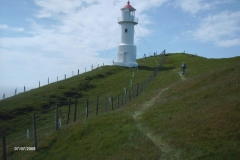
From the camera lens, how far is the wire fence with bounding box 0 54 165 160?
2139cm

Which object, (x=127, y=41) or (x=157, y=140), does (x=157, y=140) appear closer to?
(x=157, y=140)

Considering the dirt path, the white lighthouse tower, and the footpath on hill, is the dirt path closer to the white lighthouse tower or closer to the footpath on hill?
the footpath on hill

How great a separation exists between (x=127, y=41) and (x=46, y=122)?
41.3 m

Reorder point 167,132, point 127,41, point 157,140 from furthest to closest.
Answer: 1. point 127,41
2. point 167,132
3. point 157,140

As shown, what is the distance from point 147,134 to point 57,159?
242 inches

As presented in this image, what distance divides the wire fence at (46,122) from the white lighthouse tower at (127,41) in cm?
1781

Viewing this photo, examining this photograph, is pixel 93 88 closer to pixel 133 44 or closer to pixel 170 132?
pixel 133 44

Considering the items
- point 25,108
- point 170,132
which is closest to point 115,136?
point 170,132

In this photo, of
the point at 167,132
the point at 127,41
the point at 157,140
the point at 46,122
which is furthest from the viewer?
the point at 127,41

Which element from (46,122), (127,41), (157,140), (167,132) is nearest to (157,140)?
(157,140)

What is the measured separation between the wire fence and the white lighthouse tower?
17.8 meters

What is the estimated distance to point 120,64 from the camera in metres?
72.2

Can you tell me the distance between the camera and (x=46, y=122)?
35500mm

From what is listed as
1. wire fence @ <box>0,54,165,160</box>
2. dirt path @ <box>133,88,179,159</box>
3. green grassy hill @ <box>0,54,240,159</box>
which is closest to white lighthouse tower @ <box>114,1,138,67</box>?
wire fence @ <box>0,54,165,160</box>
